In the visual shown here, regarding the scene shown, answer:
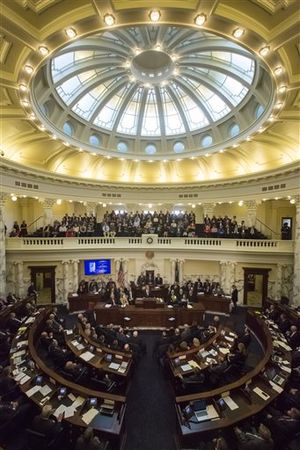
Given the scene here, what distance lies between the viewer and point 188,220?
20.0 m

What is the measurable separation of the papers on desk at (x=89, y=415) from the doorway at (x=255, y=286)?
511 inches

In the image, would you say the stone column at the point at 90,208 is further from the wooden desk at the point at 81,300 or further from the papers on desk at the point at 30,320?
the papers on desk at the point at 30,320

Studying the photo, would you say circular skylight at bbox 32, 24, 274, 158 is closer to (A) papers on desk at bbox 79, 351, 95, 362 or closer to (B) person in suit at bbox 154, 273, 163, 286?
(B) person in suit at bbox 154, 273, 163, 286

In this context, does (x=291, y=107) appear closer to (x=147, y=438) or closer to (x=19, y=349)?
(x=147, y=438)

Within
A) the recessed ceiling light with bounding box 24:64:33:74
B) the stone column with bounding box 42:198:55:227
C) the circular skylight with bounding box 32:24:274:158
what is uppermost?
the circular skylight with bounding box 32:24:274:158

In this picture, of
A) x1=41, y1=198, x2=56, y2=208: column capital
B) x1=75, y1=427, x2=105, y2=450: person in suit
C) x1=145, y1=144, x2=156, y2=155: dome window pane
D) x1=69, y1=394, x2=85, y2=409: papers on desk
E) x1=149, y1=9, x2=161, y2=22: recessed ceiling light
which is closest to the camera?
x1=75, y1=427, x2=105, y2=450: person in suit

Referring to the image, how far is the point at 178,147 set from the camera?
20.0 meters

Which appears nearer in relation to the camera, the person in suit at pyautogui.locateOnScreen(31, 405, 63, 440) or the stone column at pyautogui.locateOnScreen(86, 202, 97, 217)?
the person in suit at pyautogui.locateOnScreen(31, 405, 63, 440)

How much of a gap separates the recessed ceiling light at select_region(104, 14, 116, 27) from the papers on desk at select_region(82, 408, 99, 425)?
9.85m

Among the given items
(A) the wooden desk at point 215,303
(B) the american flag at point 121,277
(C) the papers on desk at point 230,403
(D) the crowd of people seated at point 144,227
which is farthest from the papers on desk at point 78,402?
(D) the crowd of people seated at point 144,227

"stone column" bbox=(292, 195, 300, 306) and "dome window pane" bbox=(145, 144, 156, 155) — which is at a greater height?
"dome window pane" bbox=(145, 144, 156, 155)

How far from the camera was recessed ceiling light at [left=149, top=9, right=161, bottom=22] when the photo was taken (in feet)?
19.0

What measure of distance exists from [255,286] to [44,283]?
1637 centimetres

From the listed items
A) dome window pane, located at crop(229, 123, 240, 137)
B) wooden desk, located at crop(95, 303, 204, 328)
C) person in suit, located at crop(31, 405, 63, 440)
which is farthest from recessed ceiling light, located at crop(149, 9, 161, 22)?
wooden desk, located at crop(95, 303, 204, 328)
